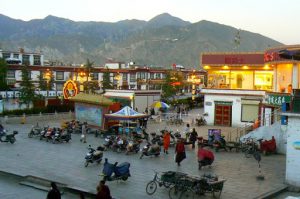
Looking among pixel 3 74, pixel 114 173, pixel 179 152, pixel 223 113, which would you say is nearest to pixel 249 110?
pixel 223 113

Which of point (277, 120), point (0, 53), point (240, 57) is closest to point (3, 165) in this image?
point (277, 120)

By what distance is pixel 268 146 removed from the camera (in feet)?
84.0

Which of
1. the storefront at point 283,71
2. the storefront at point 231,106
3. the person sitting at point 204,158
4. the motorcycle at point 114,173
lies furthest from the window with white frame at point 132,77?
the motorcycle at point 114,173

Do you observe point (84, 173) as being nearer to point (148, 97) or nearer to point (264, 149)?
point (264, 149)

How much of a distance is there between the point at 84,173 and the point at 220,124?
25.2m

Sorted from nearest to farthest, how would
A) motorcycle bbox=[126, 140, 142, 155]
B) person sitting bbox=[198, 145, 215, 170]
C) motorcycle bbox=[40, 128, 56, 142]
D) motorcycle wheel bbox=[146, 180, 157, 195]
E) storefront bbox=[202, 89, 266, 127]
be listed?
motorcycle wheel bbox=[146, 180, 157, 195] → person sitting bbox=[198, 145, 215, 170] → motorcycle bbox=[126, 140, 142, 155] → motorcycle bbox=[40, 128, 56, 142] → storefront bbox=[202, 89, 266, 127]

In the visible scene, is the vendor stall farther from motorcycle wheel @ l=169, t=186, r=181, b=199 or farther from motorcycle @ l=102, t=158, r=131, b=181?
motorcycle wheel @ l=169, t=186, r=181, b=199

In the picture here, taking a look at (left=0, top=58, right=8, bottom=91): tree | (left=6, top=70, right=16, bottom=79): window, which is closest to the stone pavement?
(left=0, top=58, right=8, bottom=91): tree

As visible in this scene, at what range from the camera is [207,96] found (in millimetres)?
43781

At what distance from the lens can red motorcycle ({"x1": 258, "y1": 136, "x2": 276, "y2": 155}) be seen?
25.5 m

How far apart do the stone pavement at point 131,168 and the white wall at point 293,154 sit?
24.1 inches

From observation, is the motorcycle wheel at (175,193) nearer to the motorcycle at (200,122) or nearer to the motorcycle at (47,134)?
the motorcycle at (47,134)

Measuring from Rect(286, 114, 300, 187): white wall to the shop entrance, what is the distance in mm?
24171

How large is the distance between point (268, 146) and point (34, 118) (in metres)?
24.4
